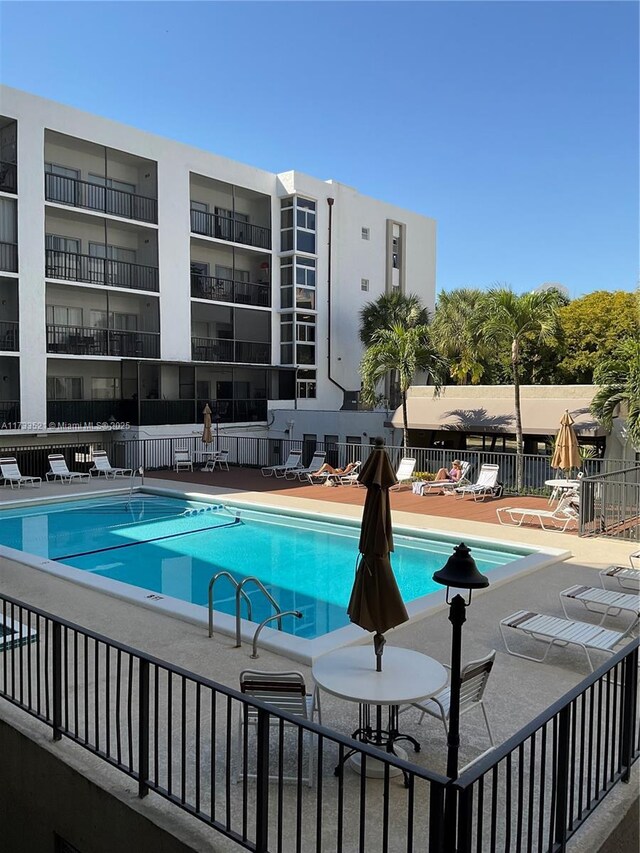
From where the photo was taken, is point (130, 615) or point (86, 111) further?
point (86, 111)

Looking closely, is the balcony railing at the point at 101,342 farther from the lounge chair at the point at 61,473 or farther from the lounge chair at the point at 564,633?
the lounge chair at the point at 564,633

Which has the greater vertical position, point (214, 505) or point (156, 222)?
point (156, 222)

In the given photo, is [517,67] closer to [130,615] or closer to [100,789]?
[130,615]

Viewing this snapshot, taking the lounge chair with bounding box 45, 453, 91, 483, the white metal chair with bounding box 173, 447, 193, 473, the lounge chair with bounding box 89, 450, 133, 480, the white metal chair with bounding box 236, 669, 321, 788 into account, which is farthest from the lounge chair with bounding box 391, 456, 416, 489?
the white metal chair with bounding box 236, 669, 321, 788

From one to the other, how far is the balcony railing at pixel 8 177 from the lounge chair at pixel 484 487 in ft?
65.2

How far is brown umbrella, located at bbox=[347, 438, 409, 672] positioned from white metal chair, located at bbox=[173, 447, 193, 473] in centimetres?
2028

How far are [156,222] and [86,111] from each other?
201 inches

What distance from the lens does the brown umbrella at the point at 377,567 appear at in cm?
577

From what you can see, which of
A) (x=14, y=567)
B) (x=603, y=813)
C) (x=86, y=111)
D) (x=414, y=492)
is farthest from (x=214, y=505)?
(x=86, y=111)

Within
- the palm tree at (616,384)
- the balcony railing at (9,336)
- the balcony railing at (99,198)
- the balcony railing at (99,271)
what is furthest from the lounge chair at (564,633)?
the balcony railing at (99,198)

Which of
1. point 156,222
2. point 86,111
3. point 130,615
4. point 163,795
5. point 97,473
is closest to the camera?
point 163,795

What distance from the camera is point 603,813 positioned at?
4680 mm

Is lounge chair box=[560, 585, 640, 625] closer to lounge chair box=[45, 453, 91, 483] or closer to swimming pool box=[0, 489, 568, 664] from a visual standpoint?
swimming pool box=[0, 489, 568, 664]

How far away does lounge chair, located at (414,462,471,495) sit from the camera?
Result: 66.1ft
